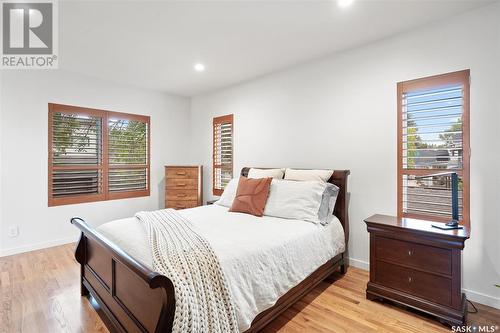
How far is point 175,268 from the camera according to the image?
4.53 ft

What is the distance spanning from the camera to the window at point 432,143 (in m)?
2.27

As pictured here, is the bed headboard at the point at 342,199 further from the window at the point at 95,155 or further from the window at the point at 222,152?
the window at the point at 95,155

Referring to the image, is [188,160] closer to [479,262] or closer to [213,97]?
[213,97]

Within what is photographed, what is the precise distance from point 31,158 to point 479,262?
17.2ft

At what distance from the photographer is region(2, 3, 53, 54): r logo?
2.20 m

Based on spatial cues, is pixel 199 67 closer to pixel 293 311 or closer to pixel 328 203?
pixel 328 203

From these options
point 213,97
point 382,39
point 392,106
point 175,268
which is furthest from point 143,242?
point 213,97

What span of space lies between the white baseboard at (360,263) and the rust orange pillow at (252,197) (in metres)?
1.26

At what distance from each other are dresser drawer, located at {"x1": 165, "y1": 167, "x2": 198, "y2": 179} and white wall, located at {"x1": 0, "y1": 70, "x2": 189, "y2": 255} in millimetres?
947

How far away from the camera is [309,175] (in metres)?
2.97

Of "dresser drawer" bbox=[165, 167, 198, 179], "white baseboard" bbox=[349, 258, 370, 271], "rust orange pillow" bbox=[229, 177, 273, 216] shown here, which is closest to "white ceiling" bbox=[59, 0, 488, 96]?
"rust orange pillow" bbox=[229, 177, 273, 216]

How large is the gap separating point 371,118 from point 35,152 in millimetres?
4374

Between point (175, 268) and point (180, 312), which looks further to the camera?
point (175, 268)

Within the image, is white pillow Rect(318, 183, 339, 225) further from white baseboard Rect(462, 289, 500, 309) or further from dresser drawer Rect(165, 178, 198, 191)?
dresser drawer Rect(165, 178, 198, 191)
